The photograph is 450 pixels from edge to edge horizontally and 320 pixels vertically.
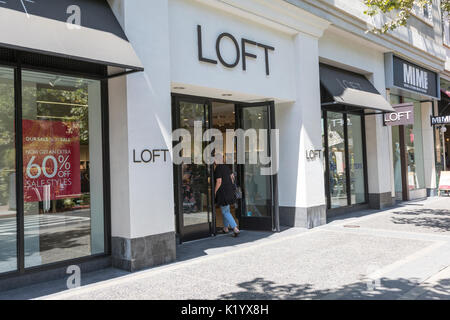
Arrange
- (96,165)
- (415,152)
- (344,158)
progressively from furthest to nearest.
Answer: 1. (415,152)
2. (344,158)
3. (96,165)

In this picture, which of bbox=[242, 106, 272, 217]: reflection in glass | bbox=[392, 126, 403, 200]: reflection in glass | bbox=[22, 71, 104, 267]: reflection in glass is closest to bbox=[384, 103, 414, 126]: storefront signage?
bbox=[392, 126, 403, 200]: reflection in glass

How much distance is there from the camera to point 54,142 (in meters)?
5.88

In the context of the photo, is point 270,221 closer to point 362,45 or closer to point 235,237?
point 235,237

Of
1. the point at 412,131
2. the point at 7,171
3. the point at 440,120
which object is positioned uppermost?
the point at 440,120

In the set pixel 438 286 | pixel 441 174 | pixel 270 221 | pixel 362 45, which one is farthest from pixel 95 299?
pixel 441 174

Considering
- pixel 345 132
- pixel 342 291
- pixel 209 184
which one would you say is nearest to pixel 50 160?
pixel 209 184

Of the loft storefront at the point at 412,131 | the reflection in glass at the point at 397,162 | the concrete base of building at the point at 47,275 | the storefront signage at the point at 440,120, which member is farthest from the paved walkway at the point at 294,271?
the storefront signage at the point at 440,120

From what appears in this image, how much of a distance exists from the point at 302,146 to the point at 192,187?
9.77ft

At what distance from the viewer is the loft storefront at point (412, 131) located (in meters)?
13.2

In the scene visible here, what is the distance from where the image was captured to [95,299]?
4.65m

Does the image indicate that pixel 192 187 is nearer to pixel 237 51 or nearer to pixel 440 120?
pixel 237 51

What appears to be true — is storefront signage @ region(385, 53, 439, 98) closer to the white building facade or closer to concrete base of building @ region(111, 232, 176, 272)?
the white building facade

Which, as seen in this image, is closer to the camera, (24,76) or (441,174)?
(24,76)
